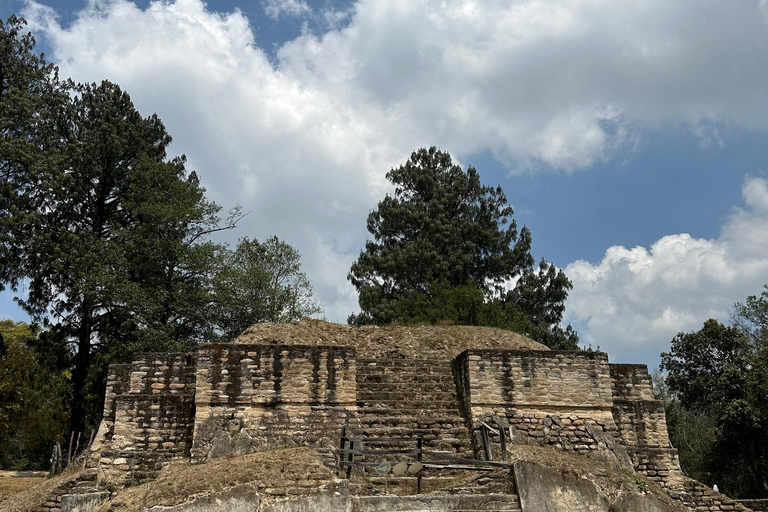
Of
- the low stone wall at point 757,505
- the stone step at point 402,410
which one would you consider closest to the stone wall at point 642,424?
the low stone wall at point 757,505

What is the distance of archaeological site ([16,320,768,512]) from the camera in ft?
27.3

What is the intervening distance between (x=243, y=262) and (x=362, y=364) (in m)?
12.8

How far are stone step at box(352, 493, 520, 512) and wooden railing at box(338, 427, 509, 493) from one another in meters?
0.28

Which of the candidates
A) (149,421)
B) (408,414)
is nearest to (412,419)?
(408,414)

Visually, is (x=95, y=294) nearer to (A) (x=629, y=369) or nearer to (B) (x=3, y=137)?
(B) (x=3, y=137)

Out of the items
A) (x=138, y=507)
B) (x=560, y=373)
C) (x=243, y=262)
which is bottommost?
(x=138, y=507)

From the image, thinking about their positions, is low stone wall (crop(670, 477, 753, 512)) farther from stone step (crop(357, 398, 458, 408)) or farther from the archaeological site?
stone step (crop(357, 398, 458, 408))

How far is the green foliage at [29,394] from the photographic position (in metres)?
21.5

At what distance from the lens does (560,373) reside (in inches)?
431

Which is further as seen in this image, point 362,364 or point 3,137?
point 3,137

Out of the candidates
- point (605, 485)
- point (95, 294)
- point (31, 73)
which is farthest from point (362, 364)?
point (31, 73)

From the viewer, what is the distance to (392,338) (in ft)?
49.7

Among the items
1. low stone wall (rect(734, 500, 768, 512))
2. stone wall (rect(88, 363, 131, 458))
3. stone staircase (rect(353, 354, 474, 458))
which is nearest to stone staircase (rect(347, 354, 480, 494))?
stone staircase (rect(353, 354, 474, 458))

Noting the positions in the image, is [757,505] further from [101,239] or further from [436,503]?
[101,239]
